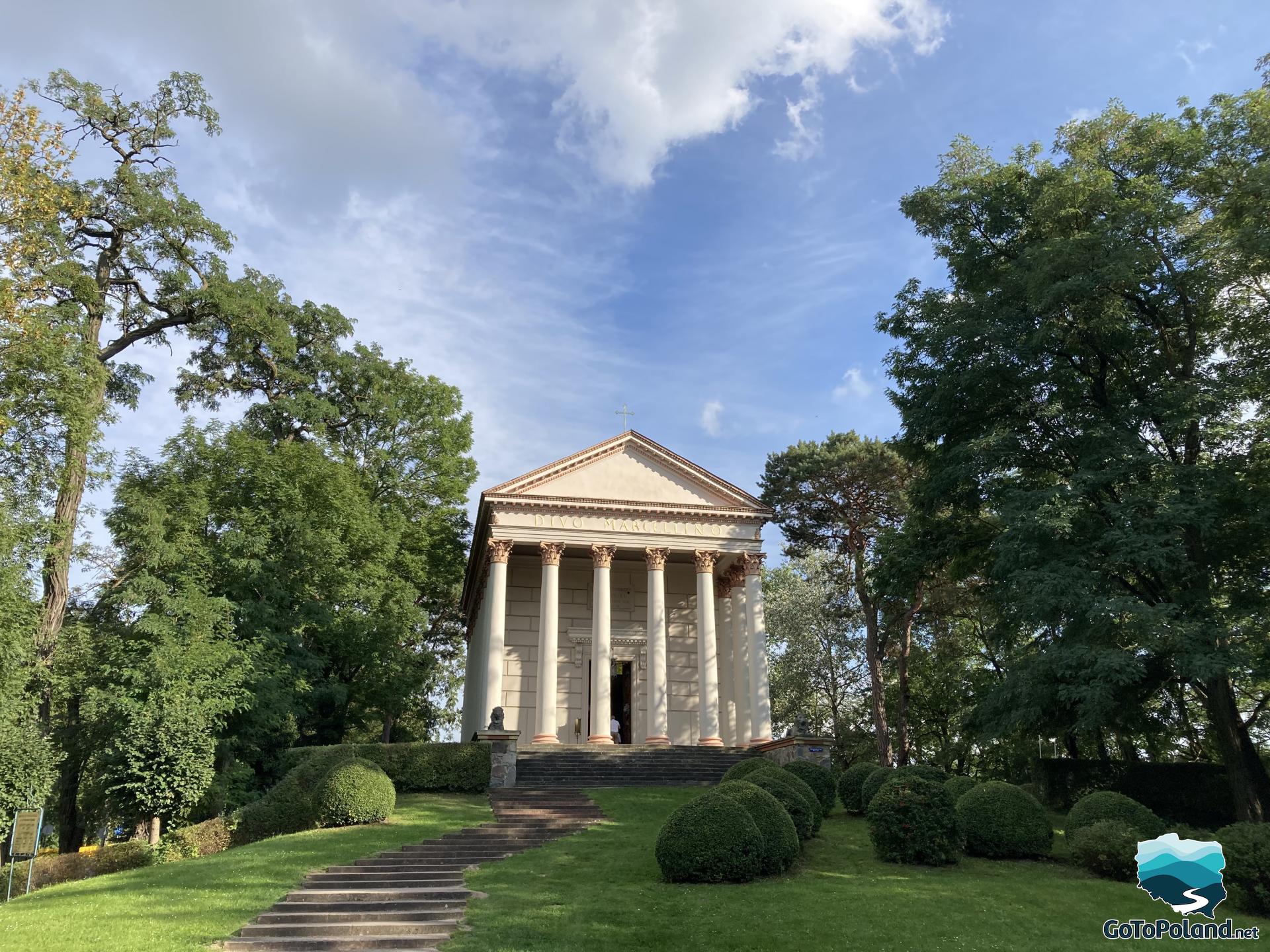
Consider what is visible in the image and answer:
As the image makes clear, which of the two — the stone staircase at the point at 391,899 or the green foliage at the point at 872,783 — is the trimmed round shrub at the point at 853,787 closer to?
the green foliage at the point at 872,783

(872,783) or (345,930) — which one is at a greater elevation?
(872,783)

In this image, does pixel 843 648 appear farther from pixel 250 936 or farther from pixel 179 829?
pixel 250 936

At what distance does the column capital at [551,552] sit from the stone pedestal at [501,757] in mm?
6773

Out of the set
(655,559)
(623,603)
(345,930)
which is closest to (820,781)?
(345,930)

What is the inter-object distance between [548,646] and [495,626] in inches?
75.5

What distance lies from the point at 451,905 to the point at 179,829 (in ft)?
37.6

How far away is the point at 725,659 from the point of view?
31734mm

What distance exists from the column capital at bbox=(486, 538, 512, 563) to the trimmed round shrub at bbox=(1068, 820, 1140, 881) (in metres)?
19.6

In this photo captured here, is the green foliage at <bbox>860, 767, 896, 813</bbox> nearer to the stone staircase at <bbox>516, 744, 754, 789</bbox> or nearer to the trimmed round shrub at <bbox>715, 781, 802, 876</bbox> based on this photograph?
the trimmed round shrub at <bbox>715, 781, 802, 876</bbox>

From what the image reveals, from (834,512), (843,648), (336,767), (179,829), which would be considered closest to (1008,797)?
(336,767)

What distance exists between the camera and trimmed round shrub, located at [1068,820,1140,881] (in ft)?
40.3

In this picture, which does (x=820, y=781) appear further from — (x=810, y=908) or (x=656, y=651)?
(x=656, y=651)

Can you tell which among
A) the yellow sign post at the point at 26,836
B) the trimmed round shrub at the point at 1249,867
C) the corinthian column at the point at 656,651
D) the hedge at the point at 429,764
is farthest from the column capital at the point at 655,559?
the trimmed round shrub at the point at 1249,867

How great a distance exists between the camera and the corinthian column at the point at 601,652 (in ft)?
88.8
